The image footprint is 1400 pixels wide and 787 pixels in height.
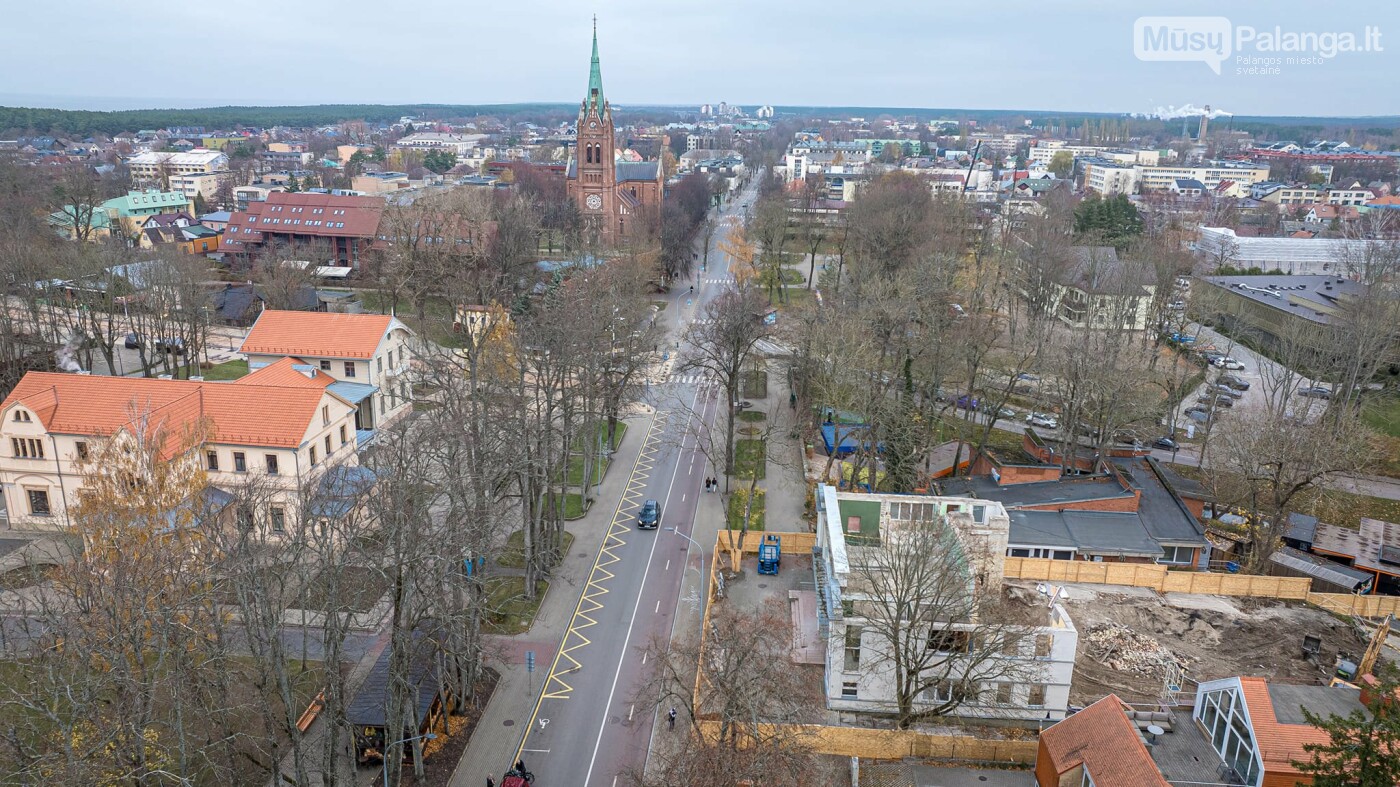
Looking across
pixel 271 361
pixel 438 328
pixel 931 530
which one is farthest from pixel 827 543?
pixel 438 328

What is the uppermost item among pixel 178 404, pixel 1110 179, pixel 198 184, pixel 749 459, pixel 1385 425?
pixel 1110 179

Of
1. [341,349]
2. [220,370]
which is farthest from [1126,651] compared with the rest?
[220,370]

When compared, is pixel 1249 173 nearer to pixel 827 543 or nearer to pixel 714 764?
pixel 827 543

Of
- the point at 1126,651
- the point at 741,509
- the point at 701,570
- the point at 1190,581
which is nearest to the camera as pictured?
the point at 1126,651

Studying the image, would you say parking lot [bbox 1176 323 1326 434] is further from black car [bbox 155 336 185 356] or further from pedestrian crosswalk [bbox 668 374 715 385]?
black car [bbox 155 336 185 356]

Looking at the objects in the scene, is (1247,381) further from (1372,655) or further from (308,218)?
(308,218)

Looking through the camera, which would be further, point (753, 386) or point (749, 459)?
point (753, 386)

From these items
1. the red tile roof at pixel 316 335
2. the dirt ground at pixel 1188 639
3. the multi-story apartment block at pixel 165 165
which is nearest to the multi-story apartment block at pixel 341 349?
the red tile roof at pixel 316 335
